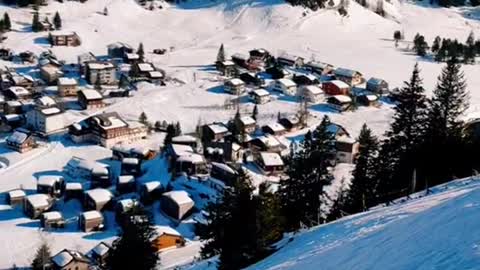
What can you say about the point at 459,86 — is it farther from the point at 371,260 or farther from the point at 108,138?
the point at 108,138

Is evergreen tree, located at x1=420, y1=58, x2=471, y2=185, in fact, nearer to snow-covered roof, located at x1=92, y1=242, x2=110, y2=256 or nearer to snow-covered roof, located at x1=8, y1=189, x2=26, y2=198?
snow-covered roof, located at x1=92, y1=242, x2=110, y2=256

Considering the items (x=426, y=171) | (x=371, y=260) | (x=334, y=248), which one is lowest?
(x=426, y=171)

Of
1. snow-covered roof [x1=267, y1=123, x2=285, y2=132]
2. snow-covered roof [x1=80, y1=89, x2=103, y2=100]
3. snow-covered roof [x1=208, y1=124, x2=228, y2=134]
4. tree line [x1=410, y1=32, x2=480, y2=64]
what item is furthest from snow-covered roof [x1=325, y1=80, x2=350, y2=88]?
snow-covered roof [x1=80, y1=89, x2=103, y2=100]

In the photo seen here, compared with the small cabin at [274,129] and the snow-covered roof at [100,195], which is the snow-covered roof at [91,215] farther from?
the small cabin at [274,129]

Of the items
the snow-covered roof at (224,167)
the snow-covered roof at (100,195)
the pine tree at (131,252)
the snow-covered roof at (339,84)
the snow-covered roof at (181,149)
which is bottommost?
the snow-covered roof at (100,195)

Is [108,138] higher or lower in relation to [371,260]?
lower

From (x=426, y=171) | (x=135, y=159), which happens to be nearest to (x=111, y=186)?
(x=135, y=159)

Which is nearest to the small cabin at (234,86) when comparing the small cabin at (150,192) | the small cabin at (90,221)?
the small cabin at (150,192)

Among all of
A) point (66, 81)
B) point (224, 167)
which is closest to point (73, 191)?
point (224, 167)
